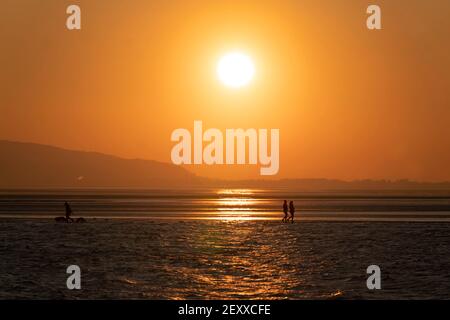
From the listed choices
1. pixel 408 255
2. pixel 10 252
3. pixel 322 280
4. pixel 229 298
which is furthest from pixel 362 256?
pixel 10 252

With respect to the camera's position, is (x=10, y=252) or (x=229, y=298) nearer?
(x=229, y=298)

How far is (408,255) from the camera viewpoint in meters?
44.5

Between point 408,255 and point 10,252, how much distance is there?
25.1 metres

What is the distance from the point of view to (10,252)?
45.0m

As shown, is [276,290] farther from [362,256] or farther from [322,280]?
[362,256]
